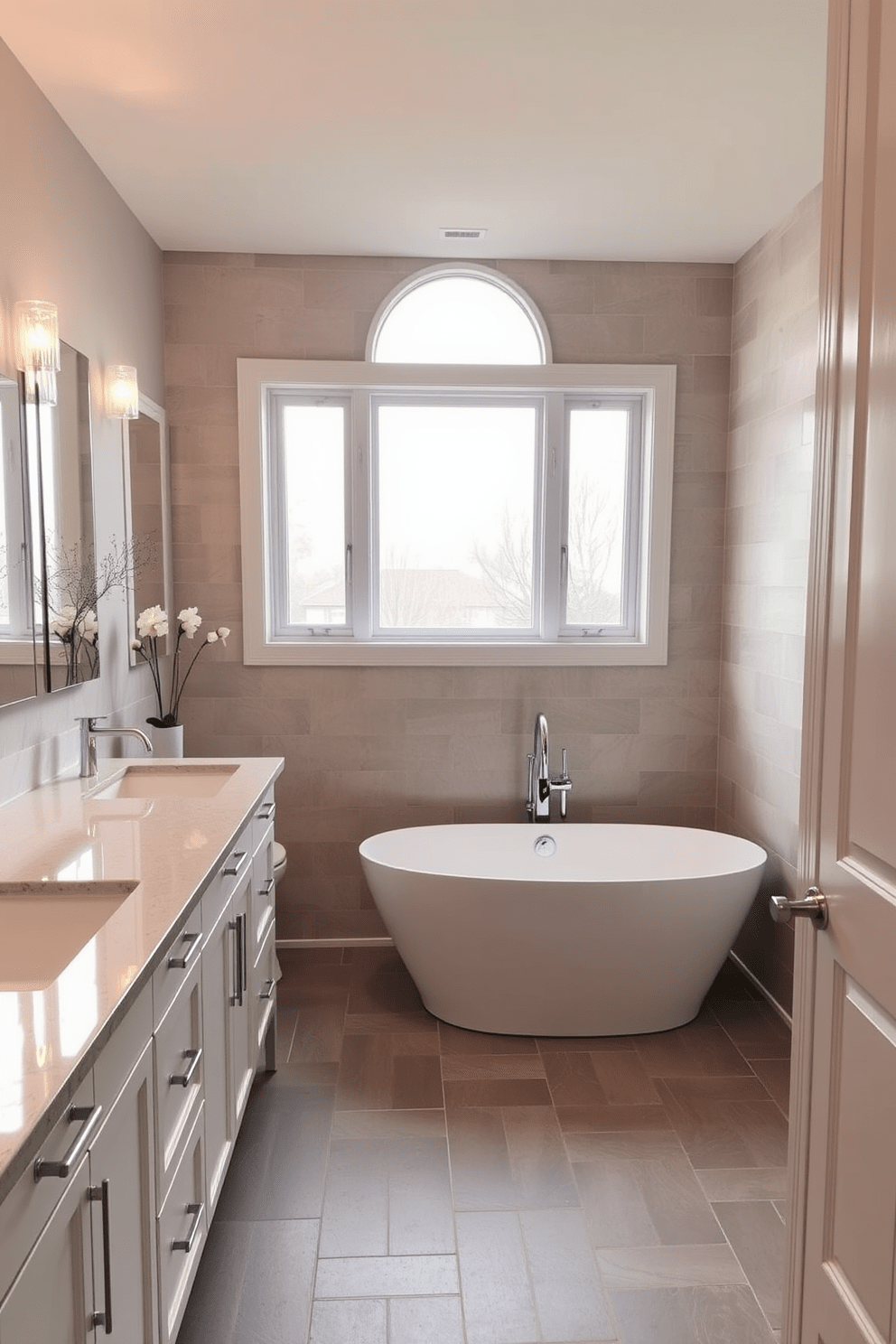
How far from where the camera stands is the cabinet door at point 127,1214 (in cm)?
128

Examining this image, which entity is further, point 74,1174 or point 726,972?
point 726,972

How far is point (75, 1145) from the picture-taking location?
3.82ft

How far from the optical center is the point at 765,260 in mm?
3623

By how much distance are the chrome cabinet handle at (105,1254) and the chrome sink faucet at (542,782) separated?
2.81m

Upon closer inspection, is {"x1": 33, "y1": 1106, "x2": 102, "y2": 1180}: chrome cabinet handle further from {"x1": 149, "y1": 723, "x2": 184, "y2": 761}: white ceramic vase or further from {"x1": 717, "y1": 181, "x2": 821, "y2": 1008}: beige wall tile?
{"x1": 717, "y1": 181, "x2": 821, "y2": 1008}: beige wall tile

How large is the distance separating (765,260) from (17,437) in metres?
2.69

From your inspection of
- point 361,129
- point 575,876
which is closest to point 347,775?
point 575,876

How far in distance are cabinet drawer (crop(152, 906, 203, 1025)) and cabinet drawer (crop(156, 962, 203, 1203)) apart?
0.02 m

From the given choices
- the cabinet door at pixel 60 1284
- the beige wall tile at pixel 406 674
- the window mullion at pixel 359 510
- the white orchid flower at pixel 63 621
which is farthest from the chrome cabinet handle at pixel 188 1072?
the window mullion at pixel 359 510

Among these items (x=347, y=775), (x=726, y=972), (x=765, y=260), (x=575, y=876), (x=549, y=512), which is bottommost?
(x=726, y=972)

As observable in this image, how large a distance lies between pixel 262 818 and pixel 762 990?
80.5 inches

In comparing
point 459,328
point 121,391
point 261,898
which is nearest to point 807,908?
point 261,898

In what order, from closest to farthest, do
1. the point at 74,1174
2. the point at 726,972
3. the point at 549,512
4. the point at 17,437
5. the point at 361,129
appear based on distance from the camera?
the point at 74,1174, the point at 17,437, the point at 361,129, the point at 726,972, the point at 549,512

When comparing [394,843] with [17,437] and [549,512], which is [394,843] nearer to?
[549,512]
